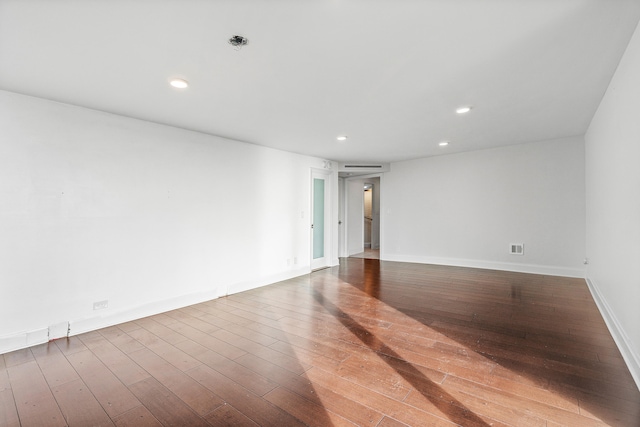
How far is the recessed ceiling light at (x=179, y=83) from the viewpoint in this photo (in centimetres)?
263

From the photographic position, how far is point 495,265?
5.95m

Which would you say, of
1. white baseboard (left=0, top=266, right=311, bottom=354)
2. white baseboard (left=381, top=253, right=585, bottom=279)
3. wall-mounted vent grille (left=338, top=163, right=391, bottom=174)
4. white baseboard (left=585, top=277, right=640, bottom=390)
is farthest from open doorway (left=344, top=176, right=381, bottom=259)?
white baseboard (left=585, top=277, right=640, bottom=390)

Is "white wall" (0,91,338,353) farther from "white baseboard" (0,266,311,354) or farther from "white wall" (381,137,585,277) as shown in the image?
"white wall" (381,137,585,277)

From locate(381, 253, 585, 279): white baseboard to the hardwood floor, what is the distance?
1572 mm

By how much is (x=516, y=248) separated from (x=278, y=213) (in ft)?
15.6

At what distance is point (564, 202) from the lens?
5199 millimetres

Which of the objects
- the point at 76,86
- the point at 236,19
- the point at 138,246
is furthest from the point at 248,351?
the point at 76,86

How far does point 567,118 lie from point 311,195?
4.34m

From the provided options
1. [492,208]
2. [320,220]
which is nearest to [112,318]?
[320,220]

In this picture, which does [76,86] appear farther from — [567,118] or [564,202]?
[564,202]

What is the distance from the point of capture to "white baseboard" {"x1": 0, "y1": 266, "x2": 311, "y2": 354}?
9.01 ft

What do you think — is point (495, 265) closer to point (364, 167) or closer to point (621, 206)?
point (364, 167)

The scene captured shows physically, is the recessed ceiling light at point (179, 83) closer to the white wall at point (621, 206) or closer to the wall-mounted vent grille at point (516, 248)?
the white wall at point (621, 206)

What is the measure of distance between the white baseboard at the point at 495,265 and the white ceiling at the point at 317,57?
2894 mm
